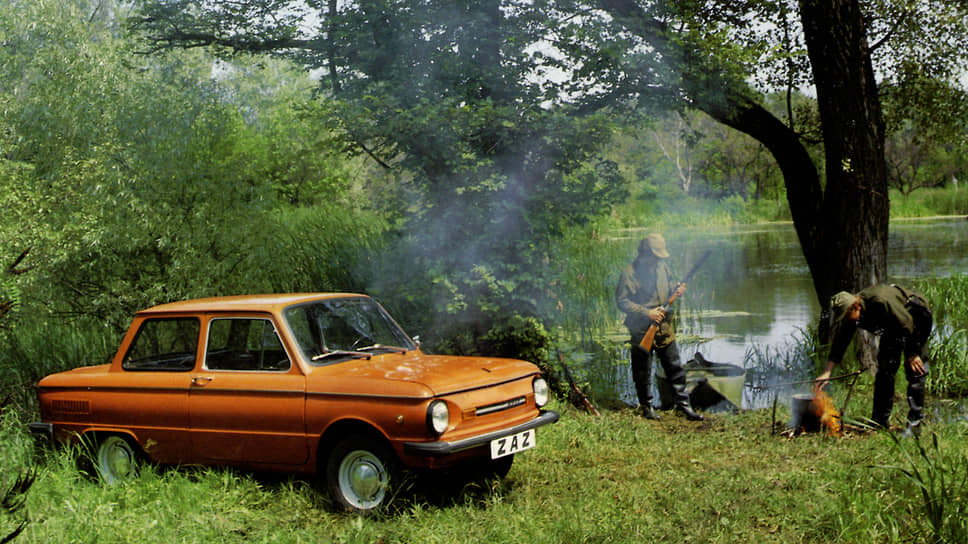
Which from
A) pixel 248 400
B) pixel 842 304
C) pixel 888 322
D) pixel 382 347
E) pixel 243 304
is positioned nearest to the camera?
pixel 248 400

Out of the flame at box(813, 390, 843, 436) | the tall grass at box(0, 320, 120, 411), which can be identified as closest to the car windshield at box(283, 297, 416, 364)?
the flame at box(813, 390, 843, 436)

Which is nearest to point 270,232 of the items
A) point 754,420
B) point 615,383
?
point 615,383

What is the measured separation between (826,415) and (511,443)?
11.5 feet

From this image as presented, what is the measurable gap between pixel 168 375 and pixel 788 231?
129ft

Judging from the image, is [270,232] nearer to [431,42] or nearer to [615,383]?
[431,42]

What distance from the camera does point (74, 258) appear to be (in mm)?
11133

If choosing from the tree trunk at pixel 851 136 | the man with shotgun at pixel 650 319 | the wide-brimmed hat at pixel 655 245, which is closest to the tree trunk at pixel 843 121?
the tree trunk at pixel 851 136

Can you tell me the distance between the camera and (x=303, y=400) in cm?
575

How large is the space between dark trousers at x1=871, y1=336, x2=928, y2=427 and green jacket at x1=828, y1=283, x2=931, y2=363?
11cm

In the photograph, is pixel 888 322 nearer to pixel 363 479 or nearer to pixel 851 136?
pixel 851 136

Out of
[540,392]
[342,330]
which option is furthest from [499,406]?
[342,330]

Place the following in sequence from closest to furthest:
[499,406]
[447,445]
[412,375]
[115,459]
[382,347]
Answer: [447,445]
[412,375]
[499,406]
[382,347]
[115,459]

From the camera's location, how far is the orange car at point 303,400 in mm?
5438

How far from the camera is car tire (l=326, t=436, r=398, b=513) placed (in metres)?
5.52
